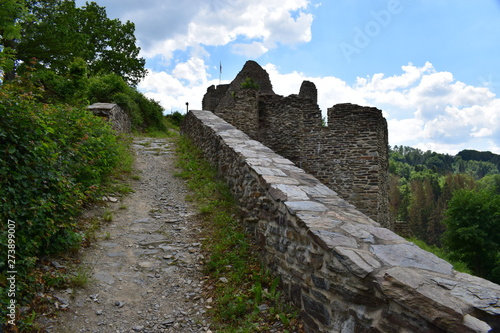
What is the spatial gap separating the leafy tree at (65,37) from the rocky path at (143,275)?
32.9ft

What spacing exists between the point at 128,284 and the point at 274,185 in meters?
2.02

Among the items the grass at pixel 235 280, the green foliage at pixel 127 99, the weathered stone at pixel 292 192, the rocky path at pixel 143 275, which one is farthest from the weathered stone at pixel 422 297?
the green foliage at pixel 127 99

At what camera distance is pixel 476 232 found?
17.3m

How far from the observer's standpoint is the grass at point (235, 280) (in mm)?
3043

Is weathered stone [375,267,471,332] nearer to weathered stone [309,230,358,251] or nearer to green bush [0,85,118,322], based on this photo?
weathered stone [309,230,358,251]

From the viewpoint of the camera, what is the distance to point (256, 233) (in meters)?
4.21

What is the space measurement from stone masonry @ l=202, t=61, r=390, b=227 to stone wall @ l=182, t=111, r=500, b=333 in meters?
8.01

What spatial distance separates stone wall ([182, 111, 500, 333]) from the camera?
1.89 m

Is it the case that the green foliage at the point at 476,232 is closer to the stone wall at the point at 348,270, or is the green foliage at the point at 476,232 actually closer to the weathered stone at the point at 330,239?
the stone wall at the point at 348,270

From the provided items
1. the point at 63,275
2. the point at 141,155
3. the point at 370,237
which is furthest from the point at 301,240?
the point at 141,155

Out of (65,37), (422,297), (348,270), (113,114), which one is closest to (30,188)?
(348,270)

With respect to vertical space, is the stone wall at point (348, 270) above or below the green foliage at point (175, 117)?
below

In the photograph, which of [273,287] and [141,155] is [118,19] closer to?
[141,155]

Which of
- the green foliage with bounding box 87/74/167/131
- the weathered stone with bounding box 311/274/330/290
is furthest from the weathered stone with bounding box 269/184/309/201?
the green foliage with bounding box 87/74/167/131
